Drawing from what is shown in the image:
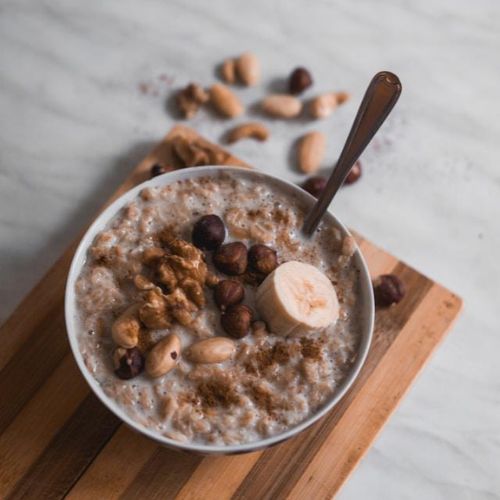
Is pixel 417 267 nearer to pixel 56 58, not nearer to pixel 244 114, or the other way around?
pixel 244 114

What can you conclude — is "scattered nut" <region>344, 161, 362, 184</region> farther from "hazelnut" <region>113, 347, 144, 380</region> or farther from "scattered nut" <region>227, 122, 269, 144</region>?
"hazelnut" <region>113, 347, 144, 380</region>

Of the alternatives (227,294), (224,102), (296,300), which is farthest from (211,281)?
(224,102)

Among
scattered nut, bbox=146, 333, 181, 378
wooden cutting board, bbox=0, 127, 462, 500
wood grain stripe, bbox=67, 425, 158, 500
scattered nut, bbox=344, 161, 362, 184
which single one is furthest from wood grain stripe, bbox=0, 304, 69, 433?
scattered nut, bbox=344, 161, 362, 184

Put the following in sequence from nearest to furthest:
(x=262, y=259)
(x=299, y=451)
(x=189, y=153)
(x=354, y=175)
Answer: (x=262, y=259) < (x=299, y=451) < (x=189, y=153) < (x=354, y=175)

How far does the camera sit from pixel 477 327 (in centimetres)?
182

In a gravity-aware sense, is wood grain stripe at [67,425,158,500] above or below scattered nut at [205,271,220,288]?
below

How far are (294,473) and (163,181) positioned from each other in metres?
0.60

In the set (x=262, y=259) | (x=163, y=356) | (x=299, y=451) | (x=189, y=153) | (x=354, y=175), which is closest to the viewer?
(x=163, y=356)

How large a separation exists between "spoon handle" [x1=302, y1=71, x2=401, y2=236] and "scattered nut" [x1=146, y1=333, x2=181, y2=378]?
1.16 feet

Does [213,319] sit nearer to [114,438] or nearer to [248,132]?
[114,438]

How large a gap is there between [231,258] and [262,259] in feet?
0.19

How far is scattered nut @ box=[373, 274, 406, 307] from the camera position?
1.63m

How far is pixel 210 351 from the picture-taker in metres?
1.35

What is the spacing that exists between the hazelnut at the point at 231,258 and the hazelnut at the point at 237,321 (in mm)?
69
